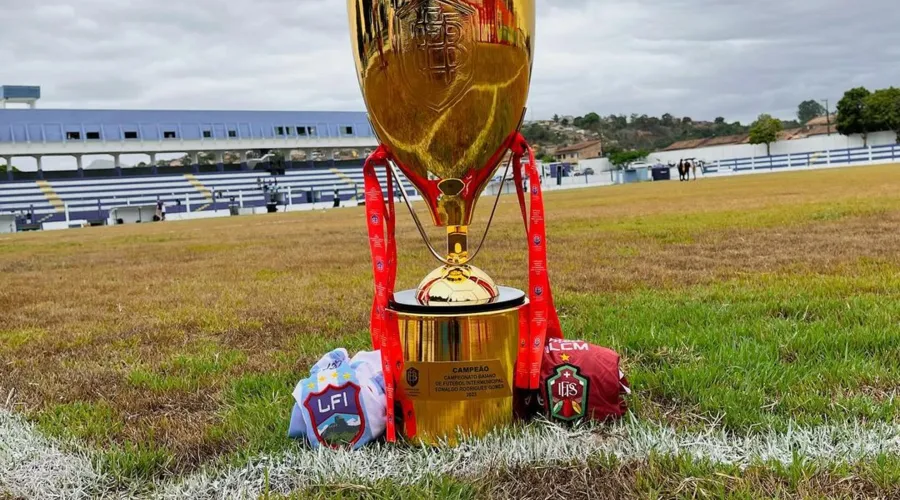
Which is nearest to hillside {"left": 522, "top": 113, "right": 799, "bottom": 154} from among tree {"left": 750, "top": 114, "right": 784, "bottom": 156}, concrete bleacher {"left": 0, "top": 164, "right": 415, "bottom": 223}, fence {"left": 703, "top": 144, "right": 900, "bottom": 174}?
tree {"left": 750, "top": 114, "right": 784, "bottom": 156}

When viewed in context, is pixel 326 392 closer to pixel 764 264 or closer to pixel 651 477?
pixel 651 477

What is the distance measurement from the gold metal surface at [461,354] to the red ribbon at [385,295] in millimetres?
24

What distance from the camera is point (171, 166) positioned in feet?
145

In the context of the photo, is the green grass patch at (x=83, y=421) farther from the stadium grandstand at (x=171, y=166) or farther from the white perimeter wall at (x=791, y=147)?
the white perimeter wall at (x=791, y=147)

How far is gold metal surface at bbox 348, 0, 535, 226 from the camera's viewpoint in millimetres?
1564

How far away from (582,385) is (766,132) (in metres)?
66.1

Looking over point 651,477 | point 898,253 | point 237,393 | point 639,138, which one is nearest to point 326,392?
Answer: point 237,393

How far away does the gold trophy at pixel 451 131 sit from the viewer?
5.17ft

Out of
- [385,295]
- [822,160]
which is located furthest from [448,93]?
[822,160]

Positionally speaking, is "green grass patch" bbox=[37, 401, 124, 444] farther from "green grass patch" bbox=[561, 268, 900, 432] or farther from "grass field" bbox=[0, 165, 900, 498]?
"green grass patch" bbox=[561, 268, 900, 432]

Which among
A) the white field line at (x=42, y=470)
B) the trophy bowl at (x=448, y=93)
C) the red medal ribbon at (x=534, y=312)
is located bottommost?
the white field line at (x=42, y=470)

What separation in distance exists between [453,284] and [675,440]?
2.10 ft

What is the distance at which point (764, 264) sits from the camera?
4.38 meters

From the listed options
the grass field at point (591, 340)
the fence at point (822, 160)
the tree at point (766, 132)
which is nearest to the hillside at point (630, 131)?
the tree at point (766, 132)
